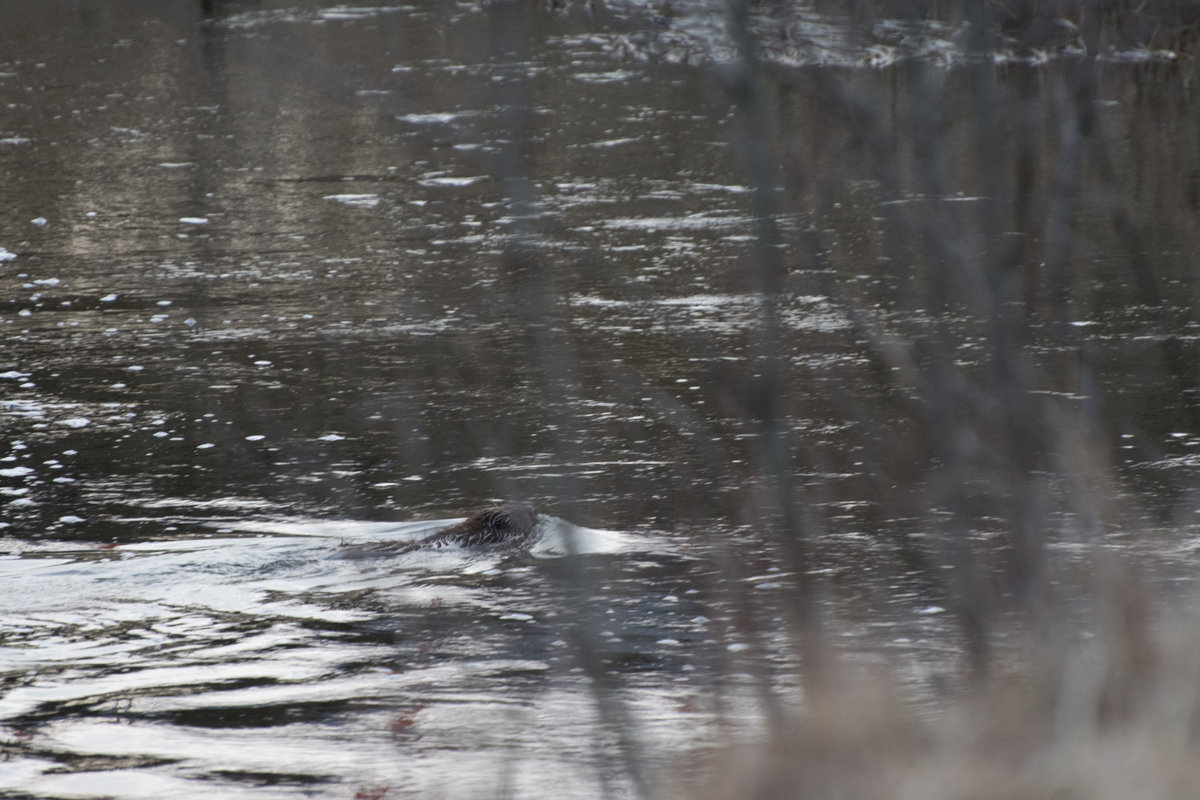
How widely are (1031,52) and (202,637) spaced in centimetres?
383

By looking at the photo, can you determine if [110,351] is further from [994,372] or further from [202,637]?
[994,372]

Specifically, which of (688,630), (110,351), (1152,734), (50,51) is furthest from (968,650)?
(50,51)

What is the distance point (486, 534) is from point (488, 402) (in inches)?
86.6

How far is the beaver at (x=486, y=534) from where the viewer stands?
6521 millimetres

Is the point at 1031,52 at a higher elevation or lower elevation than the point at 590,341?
higher

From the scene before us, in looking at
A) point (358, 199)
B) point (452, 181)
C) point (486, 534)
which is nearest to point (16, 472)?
point (486, 534)

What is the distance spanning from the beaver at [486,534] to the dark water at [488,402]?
0.30ft

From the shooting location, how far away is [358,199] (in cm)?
1429

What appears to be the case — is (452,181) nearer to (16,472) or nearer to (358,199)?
(358,199)

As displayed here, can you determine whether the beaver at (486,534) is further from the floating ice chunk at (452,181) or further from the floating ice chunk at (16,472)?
the floating ice chunk at (452,181)

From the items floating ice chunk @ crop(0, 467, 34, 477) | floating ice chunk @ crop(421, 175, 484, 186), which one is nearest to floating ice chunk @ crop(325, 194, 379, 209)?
floating ice chunk @ crop(421, 175, 484, 186)

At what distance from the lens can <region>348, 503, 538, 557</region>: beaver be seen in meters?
6.52

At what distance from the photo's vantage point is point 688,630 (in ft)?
18.7

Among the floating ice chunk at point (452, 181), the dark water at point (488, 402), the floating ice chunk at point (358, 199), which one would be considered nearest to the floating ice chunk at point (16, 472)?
the dark water at point (488, 402)
